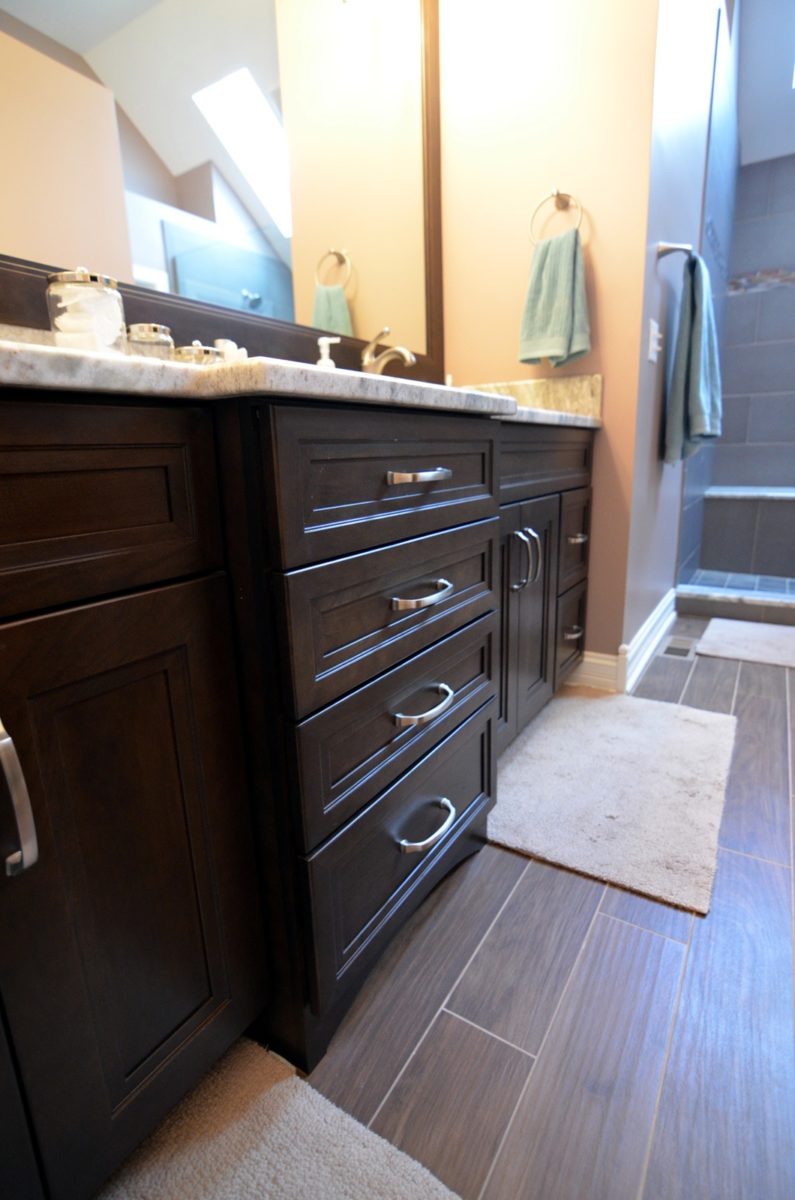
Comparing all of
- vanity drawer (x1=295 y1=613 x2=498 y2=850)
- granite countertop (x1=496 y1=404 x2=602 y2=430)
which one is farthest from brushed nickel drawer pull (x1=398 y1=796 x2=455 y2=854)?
granite countertop (x1=496 y1=404 x2=602 y2=430)

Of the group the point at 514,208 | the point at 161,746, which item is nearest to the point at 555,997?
the point at 161,746

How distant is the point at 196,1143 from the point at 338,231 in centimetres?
194

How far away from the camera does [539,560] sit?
1.48 m

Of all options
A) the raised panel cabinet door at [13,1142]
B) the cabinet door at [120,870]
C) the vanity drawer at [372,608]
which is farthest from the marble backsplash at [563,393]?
the raised panel cabinet door at [13,1142]

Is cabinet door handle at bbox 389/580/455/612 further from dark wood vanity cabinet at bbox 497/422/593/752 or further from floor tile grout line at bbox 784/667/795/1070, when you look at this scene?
floor tile grout line at bbox 784/667/795/1070

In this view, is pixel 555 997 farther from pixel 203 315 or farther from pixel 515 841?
pixel 203 315

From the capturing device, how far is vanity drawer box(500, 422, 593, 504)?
128cm

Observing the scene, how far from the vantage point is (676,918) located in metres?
→ 1.03

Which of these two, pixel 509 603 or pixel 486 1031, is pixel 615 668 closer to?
pixel 509 603

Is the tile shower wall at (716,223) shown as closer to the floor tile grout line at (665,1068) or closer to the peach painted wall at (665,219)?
the peach painted wall at (665,219)

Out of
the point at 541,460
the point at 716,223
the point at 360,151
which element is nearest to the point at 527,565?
the point at 541,460

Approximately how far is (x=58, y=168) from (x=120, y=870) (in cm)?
104

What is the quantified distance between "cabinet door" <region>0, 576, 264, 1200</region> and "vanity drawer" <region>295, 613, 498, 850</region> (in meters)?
0.09

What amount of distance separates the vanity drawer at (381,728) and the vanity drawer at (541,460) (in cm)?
41
